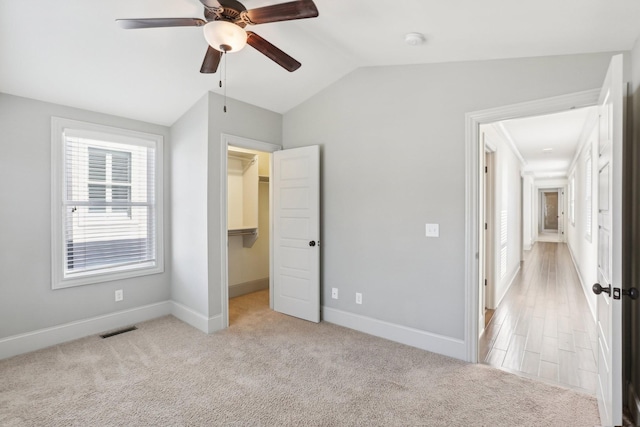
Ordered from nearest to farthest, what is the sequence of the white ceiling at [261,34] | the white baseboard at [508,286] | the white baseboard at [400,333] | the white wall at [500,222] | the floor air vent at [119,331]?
the white ceiling at [261,34] → the white baseboard at [400,333] → the floor air vent at [119,331] → the white wall at [500,222] → the white baseboard at [508,286]

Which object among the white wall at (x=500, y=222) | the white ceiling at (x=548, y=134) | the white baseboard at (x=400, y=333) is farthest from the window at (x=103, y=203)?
the white ceiling at (x=548, y=134)

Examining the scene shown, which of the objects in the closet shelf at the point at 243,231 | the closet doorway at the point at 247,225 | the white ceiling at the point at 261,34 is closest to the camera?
the white ceiling at the point at 261,34

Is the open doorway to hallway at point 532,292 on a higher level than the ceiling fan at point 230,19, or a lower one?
lower

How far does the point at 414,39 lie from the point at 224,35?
1473mm

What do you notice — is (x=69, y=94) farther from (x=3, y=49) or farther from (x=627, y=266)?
(x=627, y=266)

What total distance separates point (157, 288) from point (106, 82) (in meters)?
2.39

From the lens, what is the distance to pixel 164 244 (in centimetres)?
396

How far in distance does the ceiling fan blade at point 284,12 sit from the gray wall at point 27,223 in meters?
2.61

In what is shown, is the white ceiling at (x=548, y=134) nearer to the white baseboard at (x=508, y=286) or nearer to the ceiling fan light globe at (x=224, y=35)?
the white baseboard at (x=508, y=286)

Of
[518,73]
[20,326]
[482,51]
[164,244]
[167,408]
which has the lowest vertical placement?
[167,408]

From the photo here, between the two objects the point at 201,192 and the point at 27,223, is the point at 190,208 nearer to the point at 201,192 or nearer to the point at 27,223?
the point at 201,192

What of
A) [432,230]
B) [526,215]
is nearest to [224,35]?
[432,230]

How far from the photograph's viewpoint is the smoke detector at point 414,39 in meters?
2.41

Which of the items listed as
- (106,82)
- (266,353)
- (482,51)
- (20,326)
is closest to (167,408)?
(266,353)
